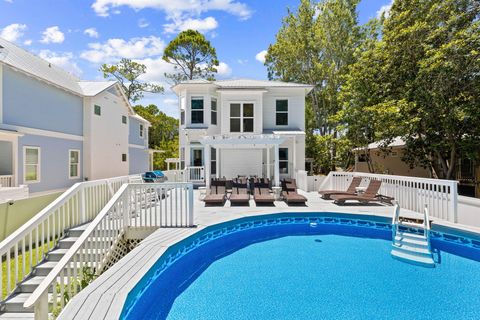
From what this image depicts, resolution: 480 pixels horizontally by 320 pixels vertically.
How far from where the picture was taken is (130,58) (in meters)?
32.7

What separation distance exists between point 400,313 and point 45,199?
439 inches

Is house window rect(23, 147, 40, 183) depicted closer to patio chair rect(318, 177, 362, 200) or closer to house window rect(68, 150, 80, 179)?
house window rect(68, 150, 80, 179)

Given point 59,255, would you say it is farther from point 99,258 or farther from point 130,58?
point 130,58

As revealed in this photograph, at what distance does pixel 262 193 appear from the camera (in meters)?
11.1

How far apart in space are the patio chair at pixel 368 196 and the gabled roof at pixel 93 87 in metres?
16.4

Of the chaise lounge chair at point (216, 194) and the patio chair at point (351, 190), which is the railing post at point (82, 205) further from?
the patio chair at point (351, 190)

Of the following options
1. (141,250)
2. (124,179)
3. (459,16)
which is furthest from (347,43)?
(141,250)

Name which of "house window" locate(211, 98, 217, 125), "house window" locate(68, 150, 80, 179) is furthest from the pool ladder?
"house window" locate(68, 150, 80, 179)

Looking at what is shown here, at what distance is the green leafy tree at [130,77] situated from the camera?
3188 centimetres

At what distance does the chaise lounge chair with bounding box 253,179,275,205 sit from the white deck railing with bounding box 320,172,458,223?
4708 millimetres

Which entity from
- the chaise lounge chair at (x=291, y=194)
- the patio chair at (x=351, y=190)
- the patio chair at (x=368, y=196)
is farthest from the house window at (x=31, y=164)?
the patio chair at (x=368, y=196)

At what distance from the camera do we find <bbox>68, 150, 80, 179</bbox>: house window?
49.3 ft

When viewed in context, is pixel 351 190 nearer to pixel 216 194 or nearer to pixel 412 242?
pixel 412 242

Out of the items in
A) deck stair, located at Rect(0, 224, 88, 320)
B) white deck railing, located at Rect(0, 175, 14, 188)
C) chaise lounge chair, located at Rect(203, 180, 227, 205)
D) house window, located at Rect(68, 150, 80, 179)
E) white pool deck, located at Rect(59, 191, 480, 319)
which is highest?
house window, located at Rect(68, 150, 80, 179)
